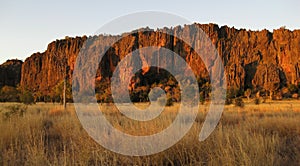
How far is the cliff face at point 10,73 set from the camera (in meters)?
98.1

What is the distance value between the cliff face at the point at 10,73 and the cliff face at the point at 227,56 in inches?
225

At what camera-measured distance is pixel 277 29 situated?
92.2 meters

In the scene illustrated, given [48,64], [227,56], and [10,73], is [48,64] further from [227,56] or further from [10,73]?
[227,56]

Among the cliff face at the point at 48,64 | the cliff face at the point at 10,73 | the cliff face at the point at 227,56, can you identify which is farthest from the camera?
the cliff face at the point at 10,73

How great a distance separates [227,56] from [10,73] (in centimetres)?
8151

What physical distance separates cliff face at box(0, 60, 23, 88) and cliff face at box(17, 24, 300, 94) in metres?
5.71

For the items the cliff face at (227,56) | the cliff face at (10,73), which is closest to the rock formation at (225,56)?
the cliff face at (227,56)

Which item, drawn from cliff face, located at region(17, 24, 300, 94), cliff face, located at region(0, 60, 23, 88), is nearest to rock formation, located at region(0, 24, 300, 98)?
cliff face, located at region(17, 24, 300, 94)

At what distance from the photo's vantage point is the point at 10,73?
104688 millimetres

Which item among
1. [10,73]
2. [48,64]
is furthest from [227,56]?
[10,73]

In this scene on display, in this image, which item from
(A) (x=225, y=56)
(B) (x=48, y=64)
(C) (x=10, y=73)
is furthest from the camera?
(C) (x=10, y=73)

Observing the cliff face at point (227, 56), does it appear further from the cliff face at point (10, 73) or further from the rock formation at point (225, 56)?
the cliff face at point (10, 73)

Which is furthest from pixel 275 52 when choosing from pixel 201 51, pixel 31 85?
pixel 31 85

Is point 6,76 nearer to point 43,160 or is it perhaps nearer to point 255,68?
point 255,68
